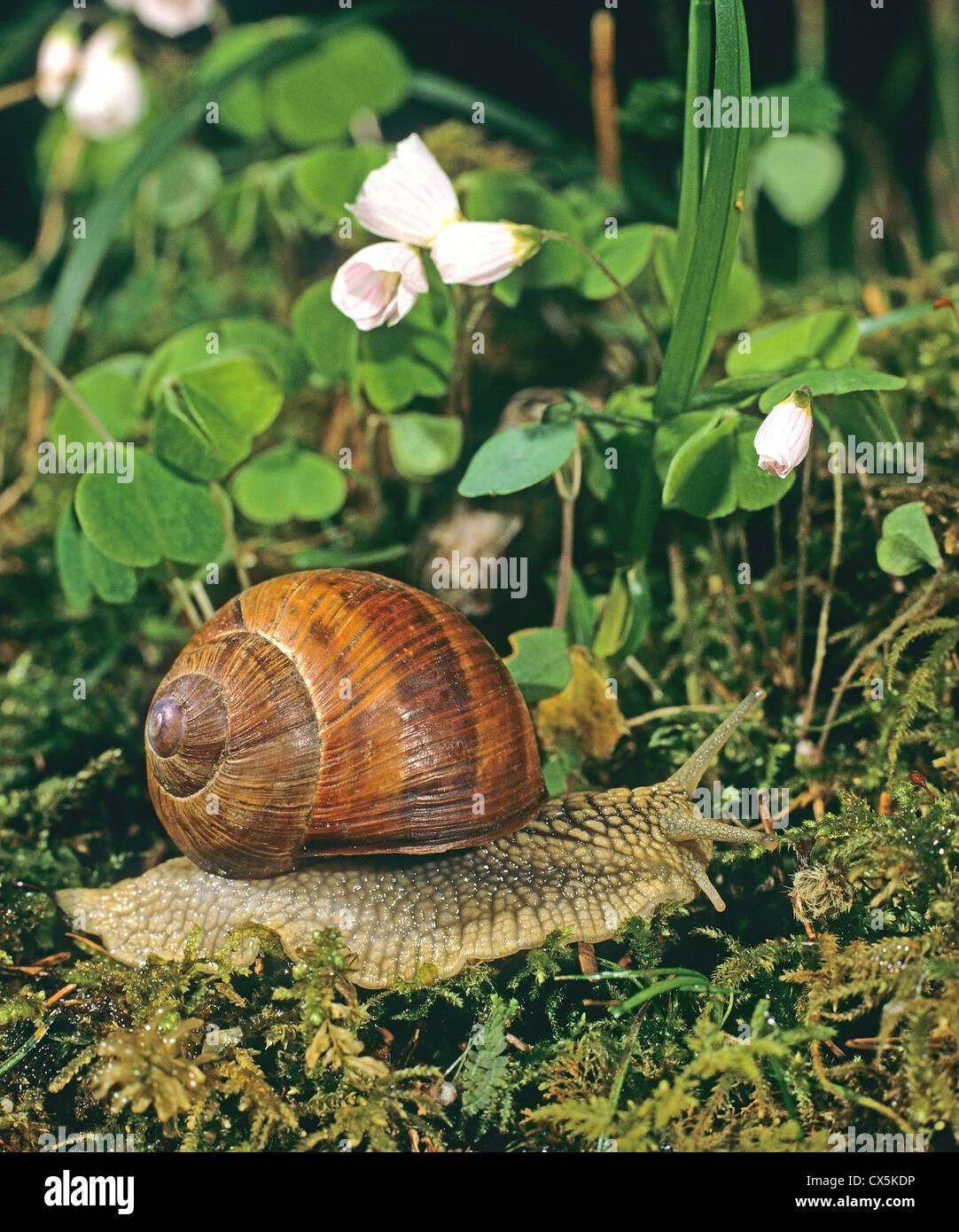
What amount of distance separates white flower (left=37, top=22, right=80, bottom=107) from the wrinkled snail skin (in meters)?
3.03

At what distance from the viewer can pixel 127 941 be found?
202 cm

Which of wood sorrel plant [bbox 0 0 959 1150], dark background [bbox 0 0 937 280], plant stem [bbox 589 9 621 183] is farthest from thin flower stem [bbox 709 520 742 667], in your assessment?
dark background [bbox 0 0 937 280]

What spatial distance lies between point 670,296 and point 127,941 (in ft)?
6.92

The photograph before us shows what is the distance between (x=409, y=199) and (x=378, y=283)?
19 centimetres

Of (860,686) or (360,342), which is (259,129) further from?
(860,686)

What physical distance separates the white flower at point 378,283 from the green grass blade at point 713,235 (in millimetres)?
602

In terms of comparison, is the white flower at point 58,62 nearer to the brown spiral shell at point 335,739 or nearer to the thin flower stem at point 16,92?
the thin flower stem at point 16,92

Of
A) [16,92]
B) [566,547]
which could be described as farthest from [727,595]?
[16,92]

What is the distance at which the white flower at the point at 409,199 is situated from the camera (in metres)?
1.92

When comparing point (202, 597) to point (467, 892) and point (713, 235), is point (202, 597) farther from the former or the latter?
point (713, 235)

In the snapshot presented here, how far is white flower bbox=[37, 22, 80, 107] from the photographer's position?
3.34 meters

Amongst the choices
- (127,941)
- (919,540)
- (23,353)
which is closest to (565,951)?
(127,941)

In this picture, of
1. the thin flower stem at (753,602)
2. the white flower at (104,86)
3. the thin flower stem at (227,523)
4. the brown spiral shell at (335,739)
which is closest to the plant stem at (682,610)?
the thin flower stem at (753,602)

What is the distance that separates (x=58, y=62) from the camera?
3.34 m
